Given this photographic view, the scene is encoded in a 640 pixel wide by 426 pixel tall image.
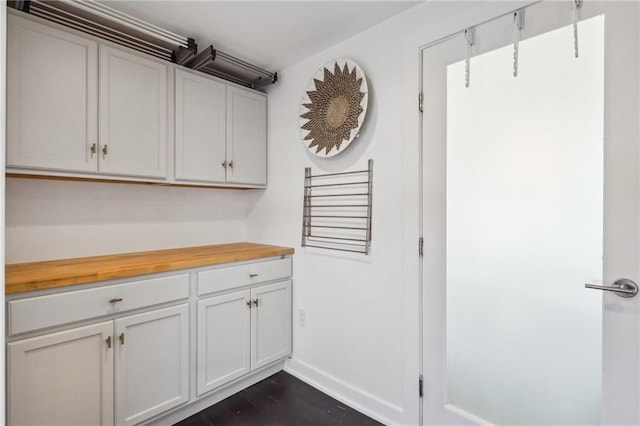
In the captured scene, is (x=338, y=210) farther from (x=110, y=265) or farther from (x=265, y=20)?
(x=110, y=265)

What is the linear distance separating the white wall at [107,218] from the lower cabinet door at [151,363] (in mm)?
709

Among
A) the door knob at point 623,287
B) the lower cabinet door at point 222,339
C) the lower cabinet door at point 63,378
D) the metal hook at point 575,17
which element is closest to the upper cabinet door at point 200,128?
the lower cabinet door at point 222,339

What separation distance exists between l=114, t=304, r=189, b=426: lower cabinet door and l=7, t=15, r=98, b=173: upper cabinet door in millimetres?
908

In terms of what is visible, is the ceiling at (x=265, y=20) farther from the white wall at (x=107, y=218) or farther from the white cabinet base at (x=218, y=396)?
the white cabinet base at (x=218, y=396)

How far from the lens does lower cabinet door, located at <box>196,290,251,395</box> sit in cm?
194

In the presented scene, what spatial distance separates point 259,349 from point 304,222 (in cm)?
95

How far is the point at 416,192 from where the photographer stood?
176cm

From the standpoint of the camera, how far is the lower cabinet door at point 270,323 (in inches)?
87.0

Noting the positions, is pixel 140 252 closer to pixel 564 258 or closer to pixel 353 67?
pixel 353 67

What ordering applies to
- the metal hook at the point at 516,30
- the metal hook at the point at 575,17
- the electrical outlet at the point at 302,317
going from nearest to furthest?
the metal hook at the point at 575,17
the metal hook at the point at 516,30
the electrical outlet at the point at 302,317

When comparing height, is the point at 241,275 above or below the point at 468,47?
below

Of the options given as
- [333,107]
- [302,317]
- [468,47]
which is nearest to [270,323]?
→ [302,317]

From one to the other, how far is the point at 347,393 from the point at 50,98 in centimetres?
239

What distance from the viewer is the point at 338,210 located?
7.05 ft
